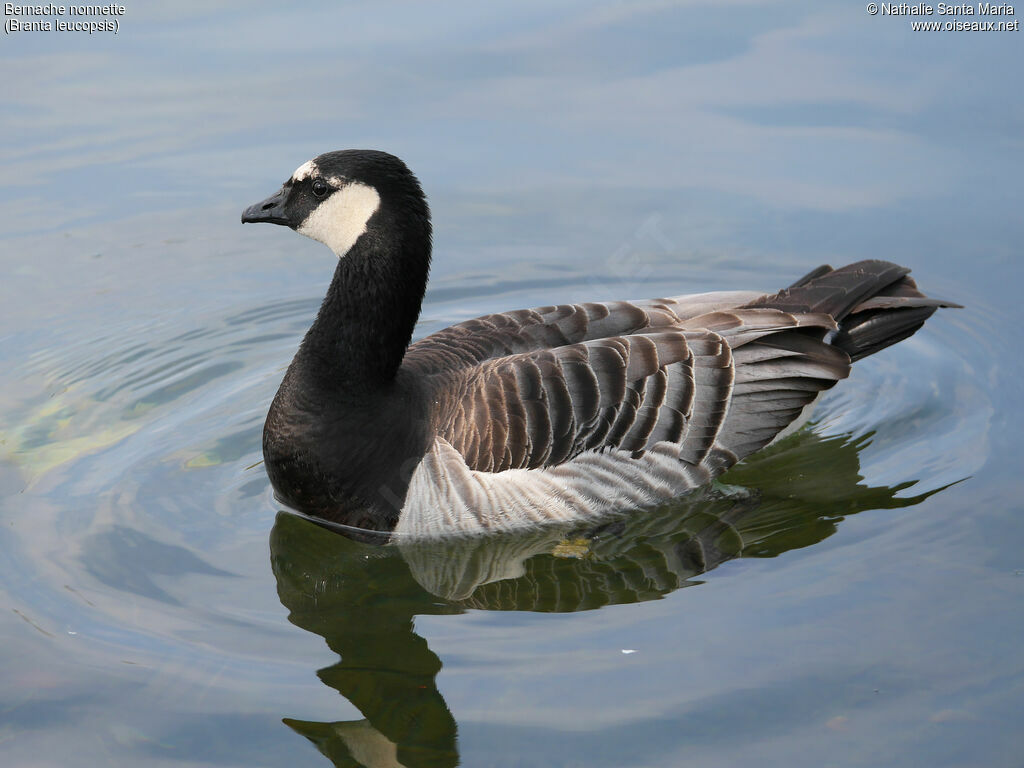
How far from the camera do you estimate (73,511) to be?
7734mm

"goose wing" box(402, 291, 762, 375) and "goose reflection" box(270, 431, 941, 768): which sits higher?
"goose wing" box(402, 291, 762, 375)

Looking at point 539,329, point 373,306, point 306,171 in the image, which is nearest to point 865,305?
point 539,329

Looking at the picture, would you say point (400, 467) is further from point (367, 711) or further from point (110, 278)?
point (110, 278)

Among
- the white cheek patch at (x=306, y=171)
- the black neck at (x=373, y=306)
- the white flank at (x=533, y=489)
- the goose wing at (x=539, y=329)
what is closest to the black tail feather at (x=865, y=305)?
the goose wing at (x=539, y=329)

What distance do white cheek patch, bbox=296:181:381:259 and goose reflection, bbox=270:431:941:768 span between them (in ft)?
5.87

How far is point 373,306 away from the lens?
724 cm

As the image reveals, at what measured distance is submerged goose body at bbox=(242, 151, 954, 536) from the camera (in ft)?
23.6

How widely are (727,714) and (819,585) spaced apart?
4.22 ft

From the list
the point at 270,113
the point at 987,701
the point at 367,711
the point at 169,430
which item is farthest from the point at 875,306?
the point at 270,113

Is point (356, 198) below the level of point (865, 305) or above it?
above

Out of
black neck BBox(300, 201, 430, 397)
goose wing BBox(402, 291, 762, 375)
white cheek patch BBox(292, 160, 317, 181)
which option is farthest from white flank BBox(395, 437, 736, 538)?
white cheek patch BBox(292, 160, 317, 181)

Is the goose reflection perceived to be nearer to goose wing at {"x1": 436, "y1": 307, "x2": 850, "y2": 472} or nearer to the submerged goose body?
the submerged goose body

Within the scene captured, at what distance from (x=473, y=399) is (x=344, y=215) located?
131cm

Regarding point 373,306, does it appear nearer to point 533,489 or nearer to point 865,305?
point 533,489
